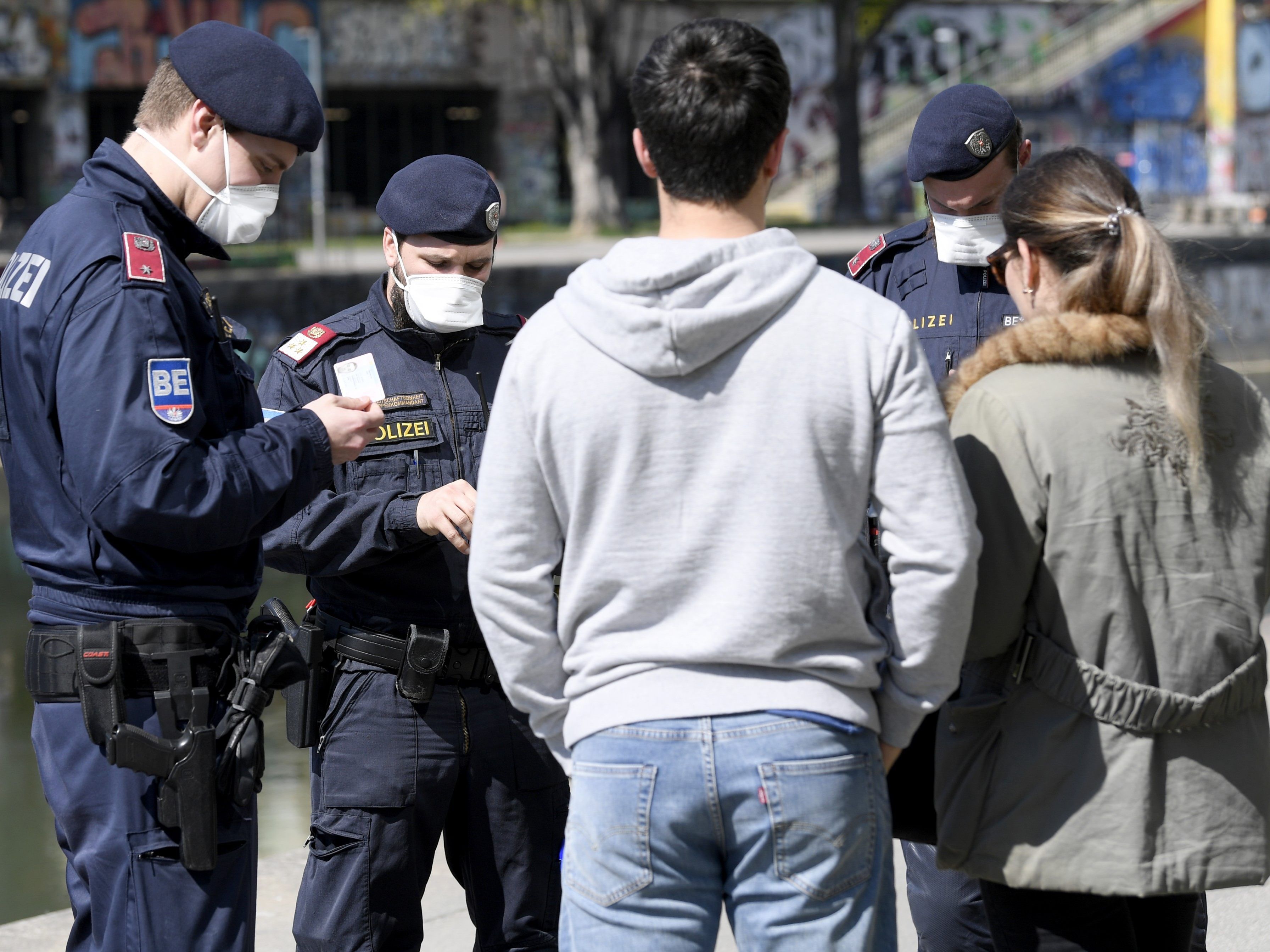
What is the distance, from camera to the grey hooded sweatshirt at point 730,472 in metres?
1.93

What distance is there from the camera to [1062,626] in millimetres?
2168

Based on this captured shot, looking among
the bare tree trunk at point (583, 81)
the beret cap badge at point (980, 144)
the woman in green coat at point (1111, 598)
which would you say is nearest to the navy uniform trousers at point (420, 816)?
the woman in green coat at point (1111, 598)

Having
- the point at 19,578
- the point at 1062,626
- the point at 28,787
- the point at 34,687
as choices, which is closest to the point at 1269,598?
the point at 1062,626

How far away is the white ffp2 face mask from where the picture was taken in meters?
3.56

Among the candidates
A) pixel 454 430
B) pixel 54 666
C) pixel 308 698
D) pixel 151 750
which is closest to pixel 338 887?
pixel 308 698

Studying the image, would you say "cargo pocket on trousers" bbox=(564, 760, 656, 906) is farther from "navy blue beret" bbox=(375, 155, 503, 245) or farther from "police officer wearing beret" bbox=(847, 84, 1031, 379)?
"police officer wearing beret" bbox=(847, 84, 1031, 379)

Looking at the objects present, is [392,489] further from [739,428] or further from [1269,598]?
[1269,598]

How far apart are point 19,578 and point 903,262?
646 centimetres

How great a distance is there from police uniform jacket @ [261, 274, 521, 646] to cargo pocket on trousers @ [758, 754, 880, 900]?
1218 millimetres

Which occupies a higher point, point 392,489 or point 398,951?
point 392,489

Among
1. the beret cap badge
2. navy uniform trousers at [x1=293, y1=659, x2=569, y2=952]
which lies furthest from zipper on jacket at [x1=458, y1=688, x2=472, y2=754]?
the beret cap badge

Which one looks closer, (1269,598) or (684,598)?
(684,598)

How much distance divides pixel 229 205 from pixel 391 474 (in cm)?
74

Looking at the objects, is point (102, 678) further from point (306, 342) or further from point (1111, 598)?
point (1111, 598)
